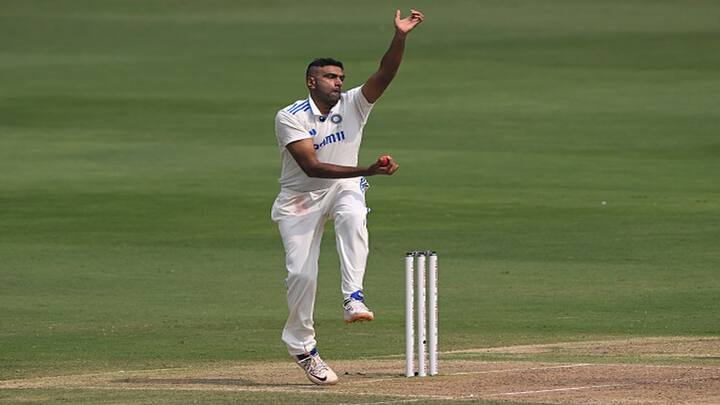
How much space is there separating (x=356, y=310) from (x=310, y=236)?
788 millimetres

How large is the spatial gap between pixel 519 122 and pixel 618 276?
72.1ft

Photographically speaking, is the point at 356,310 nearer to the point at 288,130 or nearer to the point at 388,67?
the point at 288,130

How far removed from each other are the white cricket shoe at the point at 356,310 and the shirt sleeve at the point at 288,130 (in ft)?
3.98

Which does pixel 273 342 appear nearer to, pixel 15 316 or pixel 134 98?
pixel 15 316

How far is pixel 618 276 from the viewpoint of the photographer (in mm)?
23094

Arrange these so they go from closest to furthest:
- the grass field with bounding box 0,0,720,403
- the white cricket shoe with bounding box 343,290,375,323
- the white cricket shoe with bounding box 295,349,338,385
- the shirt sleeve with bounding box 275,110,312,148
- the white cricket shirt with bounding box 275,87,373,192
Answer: the white cricket shoe with bounding box 343,290,375,323 < the shirt sleeve with bounding box 275,110,312,148 < the white cricket shirt with bounding box 275,87,373,192 < the white cricket shoe with bounding box 295,349,338,385 < the grass field with bounding box 0,0,720,403

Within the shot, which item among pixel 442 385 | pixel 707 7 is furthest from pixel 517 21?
pixel 442 385

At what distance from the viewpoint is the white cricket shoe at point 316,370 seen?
44.8ft

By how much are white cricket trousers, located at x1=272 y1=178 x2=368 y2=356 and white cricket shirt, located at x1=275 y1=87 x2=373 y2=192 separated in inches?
4.4

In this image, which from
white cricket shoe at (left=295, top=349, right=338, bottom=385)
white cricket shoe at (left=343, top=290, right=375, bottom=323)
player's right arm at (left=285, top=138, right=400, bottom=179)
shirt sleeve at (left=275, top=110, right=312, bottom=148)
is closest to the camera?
player's right arm at (left=285, top=138, right=400, bottom=179)

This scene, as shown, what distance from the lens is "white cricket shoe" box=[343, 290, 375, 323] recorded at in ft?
43.2

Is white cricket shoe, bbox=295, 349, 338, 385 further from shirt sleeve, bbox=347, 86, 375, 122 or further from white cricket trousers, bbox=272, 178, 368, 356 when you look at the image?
shirt sleeve, bbox=347, 86, 375, 122

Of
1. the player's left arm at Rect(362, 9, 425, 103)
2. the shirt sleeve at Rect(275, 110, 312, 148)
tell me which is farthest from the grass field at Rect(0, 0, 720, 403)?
the player's left arm at Rect(362, 9, 425, 103)

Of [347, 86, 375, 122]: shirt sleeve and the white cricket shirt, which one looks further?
[347, 86, 375, 122]: shirt sleeve
